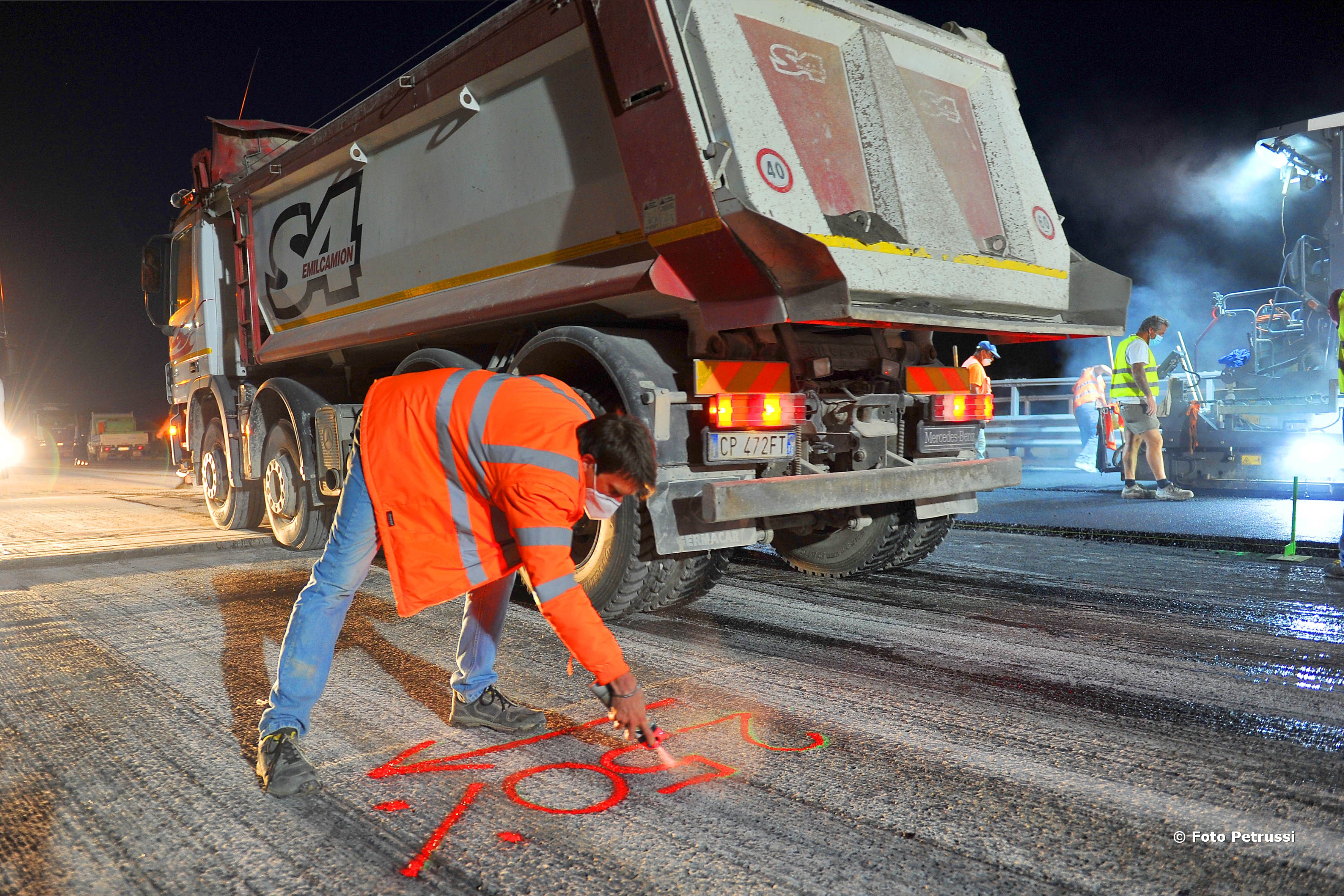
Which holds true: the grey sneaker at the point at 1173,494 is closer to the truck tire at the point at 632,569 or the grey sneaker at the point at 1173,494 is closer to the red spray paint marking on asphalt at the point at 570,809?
the truck tire at the point at 632,569

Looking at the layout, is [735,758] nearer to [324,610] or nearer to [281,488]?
[324,610]

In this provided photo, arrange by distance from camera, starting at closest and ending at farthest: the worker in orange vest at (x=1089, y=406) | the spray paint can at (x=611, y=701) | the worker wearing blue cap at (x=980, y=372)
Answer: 1. the spray paint can at (x=611, y=701)
2. the worker wearing blue cap at (x=980, y=372)
3. the worker in orange vest at (x=1089, y=406)

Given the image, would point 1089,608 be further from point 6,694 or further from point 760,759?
point 6,694

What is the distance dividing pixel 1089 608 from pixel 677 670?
2.37 metres

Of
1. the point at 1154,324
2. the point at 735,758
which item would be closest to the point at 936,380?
the point at 735,758

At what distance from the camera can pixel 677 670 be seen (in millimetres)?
3791

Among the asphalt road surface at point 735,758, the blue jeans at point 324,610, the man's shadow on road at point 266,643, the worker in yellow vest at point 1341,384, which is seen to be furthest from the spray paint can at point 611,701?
the worker in yellow vest at point 1341,384

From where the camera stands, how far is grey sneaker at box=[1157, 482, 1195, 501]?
9.51 metres

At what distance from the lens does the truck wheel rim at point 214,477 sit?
8.49m

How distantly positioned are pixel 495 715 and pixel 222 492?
21.1ft

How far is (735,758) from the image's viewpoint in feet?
9.39

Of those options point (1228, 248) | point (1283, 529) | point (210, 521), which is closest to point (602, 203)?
point (1283, 529)

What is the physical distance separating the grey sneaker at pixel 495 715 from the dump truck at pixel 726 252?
0.85 m

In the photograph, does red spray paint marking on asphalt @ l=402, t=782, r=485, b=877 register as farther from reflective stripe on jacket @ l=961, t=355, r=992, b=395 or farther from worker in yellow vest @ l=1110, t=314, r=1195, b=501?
worker in yellow vest @ l=1110, t=314, r=1195, b=501
